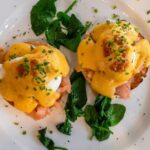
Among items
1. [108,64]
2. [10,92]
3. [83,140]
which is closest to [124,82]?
[108,64]

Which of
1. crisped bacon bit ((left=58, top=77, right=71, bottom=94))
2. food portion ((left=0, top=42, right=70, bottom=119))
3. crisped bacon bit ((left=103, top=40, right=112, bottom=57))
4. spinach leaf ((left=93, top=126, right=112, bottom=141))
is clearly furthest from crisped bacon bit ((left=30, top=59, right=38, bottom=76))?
spinach leaf ((left=93, top=126, right=112, bottom=141))

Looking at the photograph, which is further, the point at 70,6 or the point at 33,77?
the point at 70,6

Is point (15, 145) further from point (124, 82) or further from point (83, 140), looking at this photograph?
point (124, 82)

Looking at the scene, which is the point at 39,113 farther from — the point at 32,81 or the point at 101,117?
the point at 101,117

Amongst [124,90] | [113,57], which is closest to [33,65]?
[113,57]

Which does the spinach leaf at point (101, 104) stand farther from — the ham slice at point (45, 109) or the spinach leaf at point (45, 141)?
the spinach leaf at point (45, 141)

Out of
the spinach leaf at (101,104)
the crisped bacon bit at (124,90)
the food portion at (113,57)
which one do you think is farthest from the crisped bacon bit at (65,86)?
the crisped bacon bit at (124,90)
